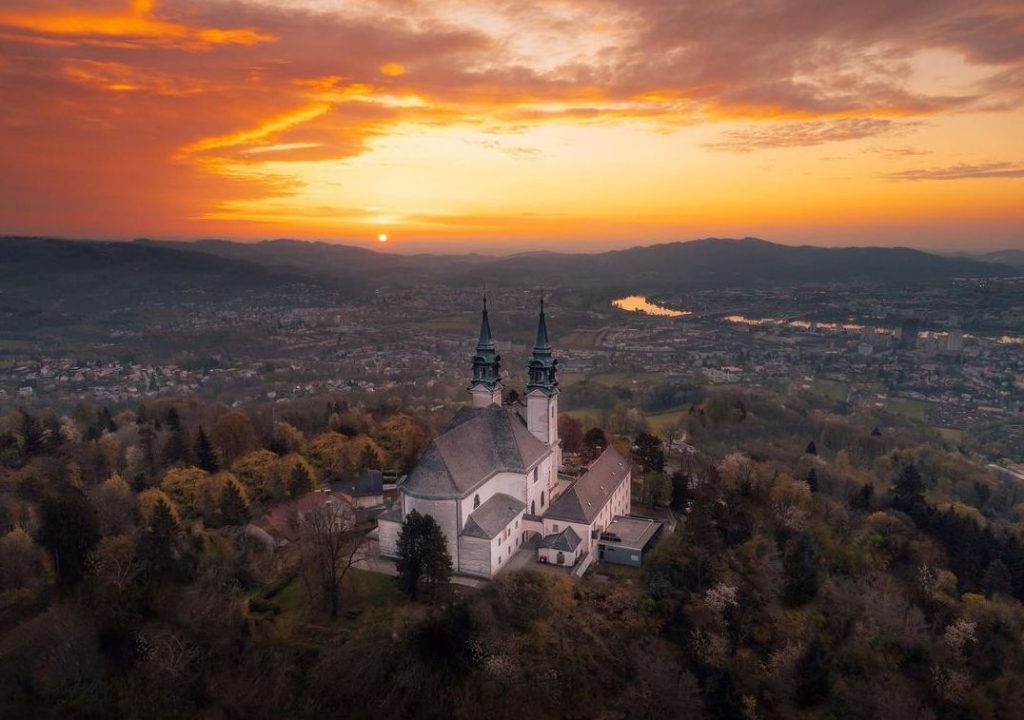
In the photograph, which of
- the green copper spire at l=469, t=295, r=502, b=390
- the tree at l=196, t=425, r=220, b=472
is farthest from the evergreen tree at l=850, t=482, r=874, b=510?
the tree at l=196, t=425, r=220, b=472

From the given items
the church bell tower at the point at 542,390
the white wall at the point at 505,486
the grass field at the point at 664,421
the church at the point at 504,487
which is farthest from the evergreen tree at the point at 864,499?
the white wall at the point at 505,486

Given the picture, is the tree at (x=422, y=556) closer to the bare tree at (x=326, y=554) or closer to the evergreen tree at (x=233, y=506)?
the bare tree at (x=326, y=554)

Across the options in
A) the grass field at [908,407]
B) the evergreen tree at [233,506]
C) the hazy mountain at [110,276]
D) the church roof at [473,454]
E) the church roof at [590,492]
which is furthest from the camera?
the hazy mountain at [110,276]

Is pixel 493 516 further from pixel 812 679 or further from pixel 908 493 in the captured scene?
pixel 908 493

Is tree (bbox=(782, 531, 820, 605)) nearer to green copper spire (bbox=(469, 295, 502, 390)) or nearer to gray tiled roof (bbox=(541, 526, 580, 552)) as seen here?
gray tiled roof (bbox=(541, 526, 580, 552))

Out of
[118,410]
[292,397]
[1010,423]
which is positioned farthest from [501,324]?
[1010,423]

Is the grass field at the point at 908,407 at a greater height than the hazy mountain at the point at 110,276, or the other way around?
the hazy mountain at the point at 110,276

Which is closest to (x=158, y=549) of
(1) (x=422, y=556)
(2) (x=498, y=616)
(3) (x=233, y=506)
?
(3) (x=233, y=506)
